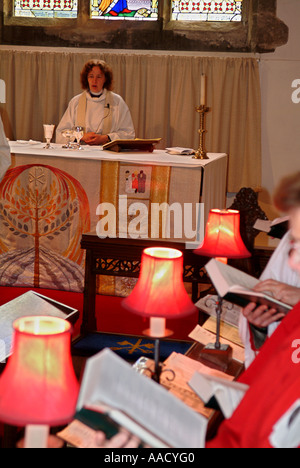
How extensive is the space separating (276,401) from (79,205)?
12.5 ft

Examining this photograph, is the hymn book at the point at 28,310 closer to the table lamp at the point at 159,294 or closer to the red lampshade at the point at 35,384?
the table lamp at the point at 159,294

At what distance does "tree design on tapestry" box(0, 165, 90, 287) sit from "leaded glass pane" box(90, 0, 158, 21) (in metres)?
4.18

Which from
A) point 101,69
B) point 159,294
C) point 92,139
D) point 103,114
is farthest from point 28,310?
point 103,114

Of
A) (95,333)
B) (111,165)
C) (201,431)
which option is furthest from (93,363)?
(111,165)

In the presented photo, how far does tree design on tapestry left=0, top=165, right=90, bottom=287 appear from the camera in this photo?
17.7 feet

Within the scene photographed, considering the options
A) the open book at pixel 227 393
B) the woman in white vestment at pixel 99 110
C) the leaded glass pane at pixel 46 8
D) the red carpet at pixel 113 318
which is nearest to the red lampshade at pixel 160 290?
the open book at pixel 227 393

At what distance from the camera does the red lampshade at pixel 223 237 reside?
133 inches

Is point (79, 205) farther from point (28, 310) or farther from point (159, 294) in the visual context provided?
point (159, 294)

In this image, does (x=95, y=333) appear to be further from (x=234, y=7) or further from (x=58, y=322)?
(x=234, y=7)

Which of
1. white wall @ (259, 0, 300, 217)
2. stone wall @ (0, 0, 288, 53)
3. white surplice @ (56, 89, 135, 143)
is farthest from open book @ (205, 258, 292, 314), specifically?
stone wall @ (0, 0, 288, 53)

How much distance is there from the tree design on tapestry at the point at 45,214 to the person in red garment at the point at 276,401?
3.58 meters

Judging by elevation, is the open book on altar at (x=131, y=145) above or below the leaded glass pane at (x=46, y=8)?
below
